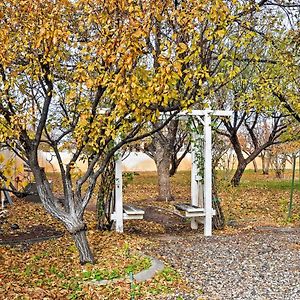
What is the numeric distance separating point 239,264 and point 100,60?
9.11ft

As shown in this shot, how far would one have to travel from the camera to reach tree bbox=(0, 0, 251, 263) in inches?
175

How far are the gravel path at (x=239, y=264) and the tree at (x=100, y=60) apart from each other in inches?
49.0

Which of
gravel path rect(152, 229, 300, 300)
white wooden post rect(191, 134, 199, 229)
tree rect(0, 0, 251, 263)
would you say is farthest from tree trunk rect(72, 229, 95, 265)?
white wooden post rect(191, 134, 199, 229)

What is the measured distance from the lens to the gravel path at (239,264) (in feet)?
14.9

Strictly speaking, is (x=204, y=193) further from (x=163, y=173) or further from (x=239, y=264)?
(x=163, y=173)

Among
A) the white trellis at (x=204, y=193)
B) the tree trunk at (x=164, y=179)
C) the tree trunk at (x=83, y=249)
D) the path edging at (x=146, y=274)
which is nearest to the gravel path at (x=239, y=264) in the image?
the path edging at (x=146, y=274)

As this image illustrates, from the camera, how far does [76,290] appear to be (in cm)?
443

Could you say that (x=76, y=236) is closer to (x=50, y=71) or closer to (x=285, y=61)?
(x=50, y=71)

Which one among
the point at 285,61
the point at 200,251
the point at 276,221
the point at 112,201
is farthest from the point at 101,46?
the point at 276,221

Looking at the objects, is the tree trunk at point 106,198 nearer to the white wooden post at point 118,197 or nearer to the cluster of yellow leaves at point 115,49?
the white wooden post at point 118,197

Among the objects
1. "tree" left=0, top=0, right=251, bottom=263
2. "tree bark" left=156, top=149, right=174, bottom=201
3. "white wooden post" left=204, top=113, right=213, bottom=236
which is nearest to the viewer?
"tree" left=0, top=0, right=251, bottom=263

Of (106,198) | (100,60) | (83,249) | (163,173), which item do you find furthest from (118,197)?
(163,173)

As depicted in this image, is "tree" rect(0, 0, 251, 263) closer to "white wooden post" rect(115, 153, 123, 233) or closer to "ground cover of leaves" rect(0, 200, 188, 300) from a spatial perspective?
"ground cover of leaves" rect(0, 200, 188, 300)

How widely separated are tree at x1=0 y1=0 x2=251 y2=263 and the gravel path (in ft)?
4.08
